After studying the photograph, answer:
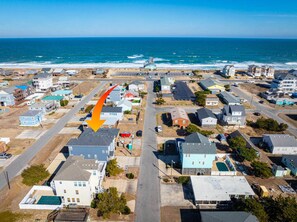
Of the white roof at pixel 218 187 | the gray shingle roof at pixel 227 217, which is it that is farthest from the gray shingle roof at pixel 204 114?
the gray shingle roof at pixel 227 217

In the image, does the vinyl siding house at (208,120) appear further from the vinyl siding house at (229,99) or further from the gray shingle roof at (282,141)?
the vinyl siding house at (229,99)

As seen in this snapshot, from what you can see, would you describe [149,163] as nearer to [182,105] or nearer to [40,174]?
[40,174]

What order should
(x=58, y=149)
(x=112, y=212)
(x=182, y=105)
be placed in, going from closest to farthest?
(x=112, y=212)
(x=58, y=149)
(x=182, y=105)

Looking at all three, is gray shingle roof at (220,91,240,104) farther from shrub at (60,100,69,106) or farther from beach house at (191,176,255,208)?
shrub at (60,100,69,106)

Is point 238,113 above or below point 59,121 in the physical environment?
above

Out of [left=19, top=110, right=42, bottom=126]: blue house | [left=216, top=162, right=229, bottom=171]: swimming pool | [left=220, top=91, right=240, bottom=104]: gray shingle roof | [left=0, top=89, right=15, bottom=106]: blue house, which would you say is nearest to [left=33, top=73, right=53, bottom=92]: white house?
[left=0, top=89, right=15, bottom=106]: blue house

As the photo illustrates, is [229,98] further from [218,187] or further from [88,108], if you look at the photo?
[218,187]

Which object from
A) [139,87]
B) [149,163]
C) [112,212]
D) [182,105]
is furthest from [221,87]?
[112,212]
